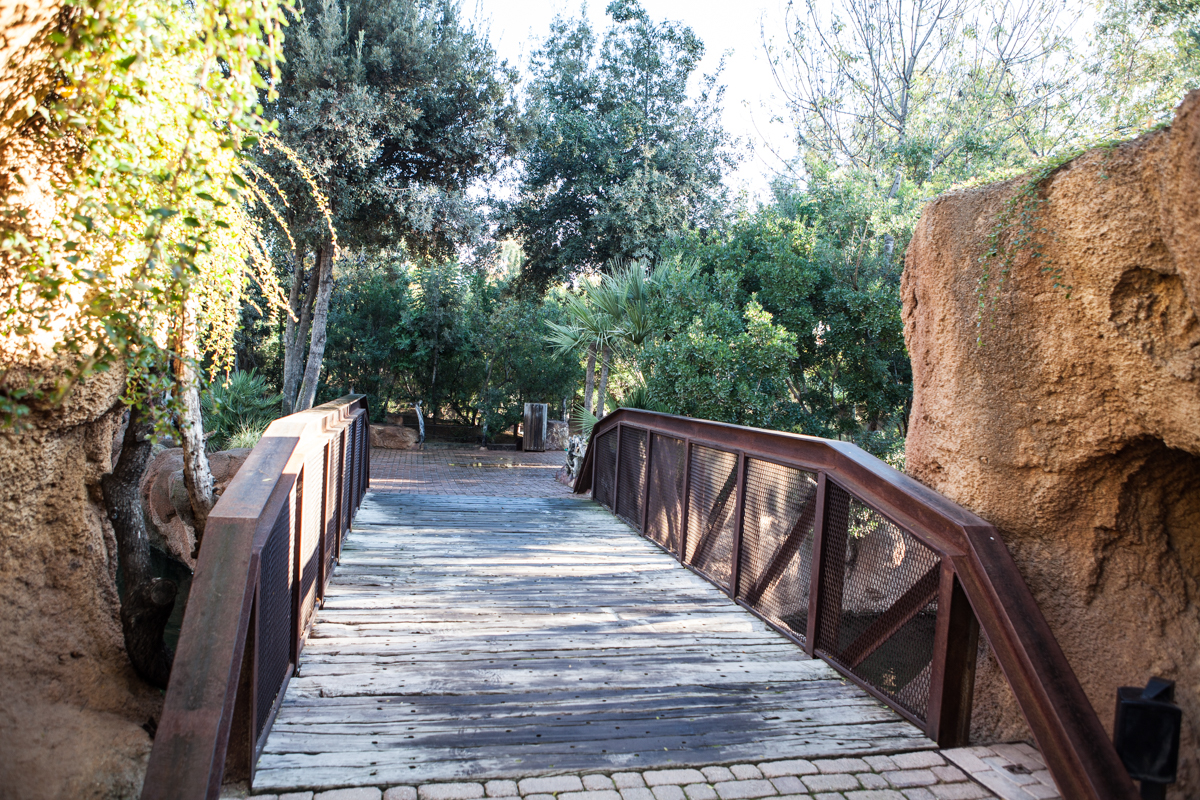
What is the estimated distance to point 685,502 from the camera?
564 centimetres

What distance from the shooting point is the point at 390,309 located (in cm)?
1756

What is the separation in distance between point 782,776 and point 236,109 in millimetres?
2898

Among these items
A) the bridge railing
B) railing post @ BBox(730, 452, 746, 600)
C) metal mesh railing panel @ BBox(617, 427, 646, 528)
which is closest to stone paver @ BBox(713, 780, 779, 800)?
the bridge railing

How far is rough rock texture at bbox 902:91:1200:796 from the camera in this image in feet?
8.19

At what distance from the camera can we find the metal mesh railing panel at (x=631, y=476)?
6.95 meters

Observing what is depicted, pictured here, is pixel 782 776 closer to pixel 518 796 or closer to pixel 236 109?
pixel 518 796

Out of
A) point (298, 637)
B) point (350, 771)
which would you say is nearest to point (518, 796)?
point (350, 771)

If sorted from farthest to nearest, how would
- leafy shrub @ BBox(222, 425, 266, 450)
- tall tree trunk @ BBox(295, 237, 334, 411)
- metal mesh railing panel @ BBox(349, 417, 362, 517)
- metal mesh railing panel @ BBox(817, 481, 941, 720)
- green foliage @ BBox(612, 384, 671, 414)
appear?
1. tall tree trunk @ BBox(295, 237, 334, 411)
2. leafy shrub @ BBox(222, 425, 266, 450)
3. green foliage @ BBox(612, 384, 671, 414)
4. metal mesh railing panel @ BBox(349, 417, 362, 517)
5. metal mesh railing panel @ BBox(817, 481, 941, 720)

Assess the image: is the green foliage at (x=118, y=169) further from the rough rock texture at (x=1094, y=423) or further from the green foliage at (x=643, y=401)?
the green foliage at (x=643, y=401)

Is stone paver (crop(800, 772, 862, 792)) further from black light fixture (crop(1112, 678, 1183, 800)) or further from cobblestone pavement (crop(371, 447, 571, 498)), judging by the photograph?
cobblestone pavement (crop(371, 447, 571, 498))

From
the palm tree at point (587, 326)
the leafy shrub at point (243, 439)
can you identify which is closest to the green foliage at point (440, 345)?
the palm tree at point (587, 326)

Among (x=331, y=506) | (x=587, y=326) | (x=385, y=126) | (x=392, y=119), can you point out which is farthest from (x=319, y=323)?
(x=331, y=506)

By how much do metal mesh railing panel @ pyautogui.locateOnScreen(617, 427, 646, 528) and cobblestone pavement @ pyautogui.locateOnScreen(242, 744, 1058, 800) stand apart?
4.19 metres

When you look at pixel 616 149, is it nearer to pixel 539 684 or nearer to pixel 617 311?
pixel 617 311
